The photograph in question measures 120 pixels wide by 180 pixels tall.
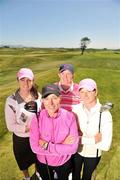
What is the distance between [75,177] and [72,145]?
0.60 metres

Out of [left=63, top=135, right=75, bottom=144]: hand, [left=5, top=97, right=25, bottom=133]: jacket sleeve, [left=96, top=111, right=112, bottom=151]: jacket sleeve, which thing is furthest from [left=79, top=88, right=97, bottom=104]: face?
[left=5, top=97, right=25, bottom=133]: jacket sleeve

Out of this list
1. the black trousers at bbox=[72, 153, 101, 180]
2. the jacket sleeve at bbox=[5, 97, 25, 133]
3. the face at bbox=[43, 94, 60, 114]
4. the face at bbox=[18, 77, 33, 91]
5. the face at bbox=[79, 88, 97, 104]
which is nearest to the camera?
the face at bbox=[43, 94, 60, 114]

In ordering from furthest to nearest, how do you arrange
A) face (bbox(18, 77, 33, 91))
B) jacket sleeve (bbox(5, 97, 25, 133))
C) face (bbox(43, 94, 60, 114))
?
jacket sleeve (bbox(5, 97, 25, 133)) < face (bbox(18, 77, 33, 91)) < face (bbox(43, 94, 60, 114))

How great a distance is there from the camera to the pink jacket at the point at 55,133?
2955 millimetres

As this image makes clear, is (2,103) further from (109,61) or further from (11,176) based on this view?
(109,61)

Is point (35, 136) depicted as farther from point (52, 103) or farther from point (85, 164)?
point (85, 164)

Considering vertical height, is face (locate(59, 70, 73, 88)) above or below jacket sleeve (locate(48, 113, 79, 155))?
above

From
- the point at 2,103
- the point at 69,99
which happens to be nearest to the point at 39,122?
the point at 69,99

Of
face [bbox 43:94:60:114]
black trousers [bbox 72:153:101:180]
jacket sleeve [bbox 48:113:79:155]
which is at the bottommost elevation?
black trousers [bbox 72:153:101:180]

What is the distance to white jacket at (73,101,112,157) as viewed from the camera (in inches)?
122

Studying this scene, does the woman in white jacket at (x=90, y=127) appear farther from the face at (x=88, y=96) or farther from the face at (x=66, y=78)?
the face at (x=66, y=78)

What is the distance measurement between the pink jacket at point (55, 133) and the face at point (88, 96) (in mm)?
232

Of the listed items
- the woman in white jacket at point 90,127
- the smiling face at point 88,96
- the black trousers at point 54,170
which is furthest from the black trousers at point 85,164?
the smiling face at point 88,96

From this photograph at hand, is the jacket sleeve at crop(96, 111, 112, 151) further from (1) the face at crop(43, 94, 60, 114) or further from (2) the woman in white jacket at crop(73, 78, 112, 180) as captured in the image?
(1) the face at crop(43, 94, 60, 114)
